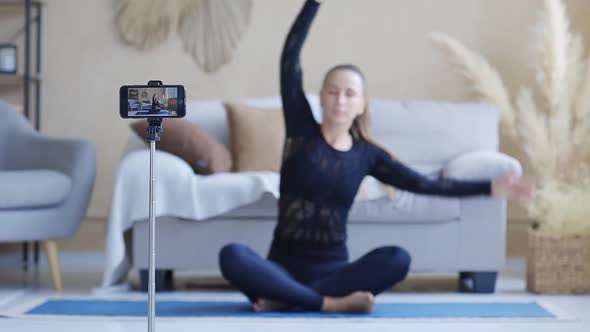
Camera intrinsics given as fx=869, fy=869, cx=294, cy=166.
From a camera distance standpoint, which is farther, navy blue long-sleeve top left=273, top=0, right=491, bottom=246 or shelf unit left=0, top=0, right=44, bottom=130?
shelf unit left=0, top=0, right=44, bottom=130

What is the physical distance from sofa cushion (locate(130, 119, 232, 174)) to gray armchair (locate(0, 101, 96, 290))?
289 mm

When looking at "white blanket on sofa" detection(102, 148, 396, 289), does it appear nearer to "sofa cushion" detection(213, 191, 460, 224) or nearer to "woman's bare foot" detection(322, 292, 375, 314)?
"sofa cushion" detection(213, 191, 460, 224)

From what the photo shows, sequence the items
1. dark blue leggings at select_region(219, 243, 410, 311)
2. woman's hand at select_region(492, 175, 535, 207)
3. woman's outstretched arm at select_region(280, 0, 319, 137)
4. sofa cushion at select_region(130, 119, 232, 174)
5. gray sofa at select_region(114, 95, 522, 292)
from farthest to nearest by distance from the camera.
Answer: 1. sofa cushion at select_region(130, 119, 232, 174)
2. gray sofa at select_region(114, 95, 522, 292)
3. dark blue leggings at select_region(219, 243, 410, 311)
4. woman's outstretched arm at select_region(280, 0, 319, 137)
5. woman's hand at select_region(492, 175, 535, 207)

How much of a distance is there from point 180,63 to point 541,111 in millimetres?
1848

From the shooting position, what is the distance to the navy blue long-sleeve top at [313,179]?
278cm

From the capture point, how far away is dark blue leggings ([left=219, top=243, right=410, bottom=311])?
106 inches

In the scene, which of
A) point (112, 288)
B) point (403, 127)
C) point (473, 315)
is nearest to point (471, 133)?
point (403, 127)

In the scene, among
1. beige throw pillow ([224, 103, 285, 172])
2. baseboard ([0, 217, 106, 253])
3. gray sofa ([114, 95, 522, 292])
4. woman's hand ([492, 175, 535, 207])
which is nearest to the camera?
woman's hand ([492, 175, 535, 207])

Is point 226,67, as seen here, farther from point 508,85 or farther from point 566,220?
point 566,220

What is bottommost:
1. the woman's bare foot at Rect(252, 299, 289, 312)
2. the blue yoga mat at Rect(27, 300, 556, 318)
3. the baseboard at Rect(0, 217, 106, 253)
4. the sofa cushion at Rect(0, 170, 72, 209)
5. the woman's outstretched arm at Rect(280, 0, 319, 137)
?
the blue yoga mat at Rect(27, 300, 556, 318)

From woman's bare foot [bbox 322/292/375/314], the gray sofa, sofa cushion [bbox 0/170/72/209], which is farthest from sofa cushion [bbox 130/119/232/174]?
woman's bare foot [bbox 322/292/375/314]

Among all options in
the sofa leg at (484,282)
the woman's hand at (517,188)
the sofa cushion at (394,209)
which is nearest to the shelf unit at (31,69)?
the sofa cushion at (394,209)

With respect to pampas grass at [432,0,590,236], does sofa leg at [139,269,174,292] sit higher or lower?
lower

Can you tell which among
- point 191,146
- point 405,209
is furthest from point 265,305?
point 191,146
